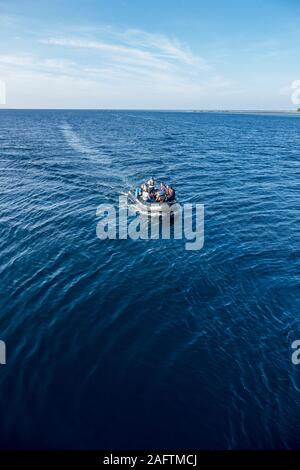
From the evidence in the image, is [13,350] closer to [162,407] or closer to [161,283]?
[162,407]

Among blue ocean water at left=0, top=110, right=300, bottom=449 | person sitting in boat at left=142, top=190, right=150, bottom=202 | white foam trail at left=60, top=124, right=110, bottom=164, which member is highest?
white foam trail at left=60, top=124, right=110, bottom=164

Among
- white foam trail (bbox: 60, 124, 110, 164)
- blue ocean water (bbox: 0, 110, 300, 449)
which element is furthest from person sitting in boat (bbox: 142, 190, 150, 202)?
white foam trail (bbox: 60, 124, 110, 164)

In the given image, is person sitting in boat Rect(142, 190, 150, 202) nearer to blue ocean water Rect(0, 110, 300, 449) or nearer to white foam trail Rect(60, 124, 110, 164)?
blue ocean water Rect(0, 110, 300, 449)

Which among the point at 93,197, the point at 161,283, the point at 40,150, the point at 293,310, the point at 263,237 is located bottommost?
the point at 293,310

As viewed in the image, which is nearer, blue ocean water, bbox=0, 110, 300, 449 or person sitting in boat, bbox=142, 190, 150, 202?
blue ocean water, bbox=0, 110, 300, 449

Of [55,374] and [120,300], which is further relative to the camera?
[120,300]

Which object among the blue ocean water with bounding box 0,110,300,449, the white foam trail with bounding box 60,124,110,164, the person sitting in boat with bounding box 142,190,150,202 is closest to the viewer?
the blue ocean water with bounding box 0,110,300,449

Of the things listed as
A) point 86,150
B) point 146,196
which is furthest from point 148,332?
point 86,150

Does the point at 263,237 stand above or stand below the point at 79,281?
above

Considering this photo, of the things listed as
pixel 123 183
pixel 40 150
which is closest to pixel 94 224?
pixel 123 183

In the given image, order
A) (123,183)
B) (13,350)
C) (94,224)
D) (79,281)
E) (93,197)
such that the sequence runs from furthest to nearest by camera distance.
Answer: (123,183), (93,197), (94,224), (79,281), (13,350)
